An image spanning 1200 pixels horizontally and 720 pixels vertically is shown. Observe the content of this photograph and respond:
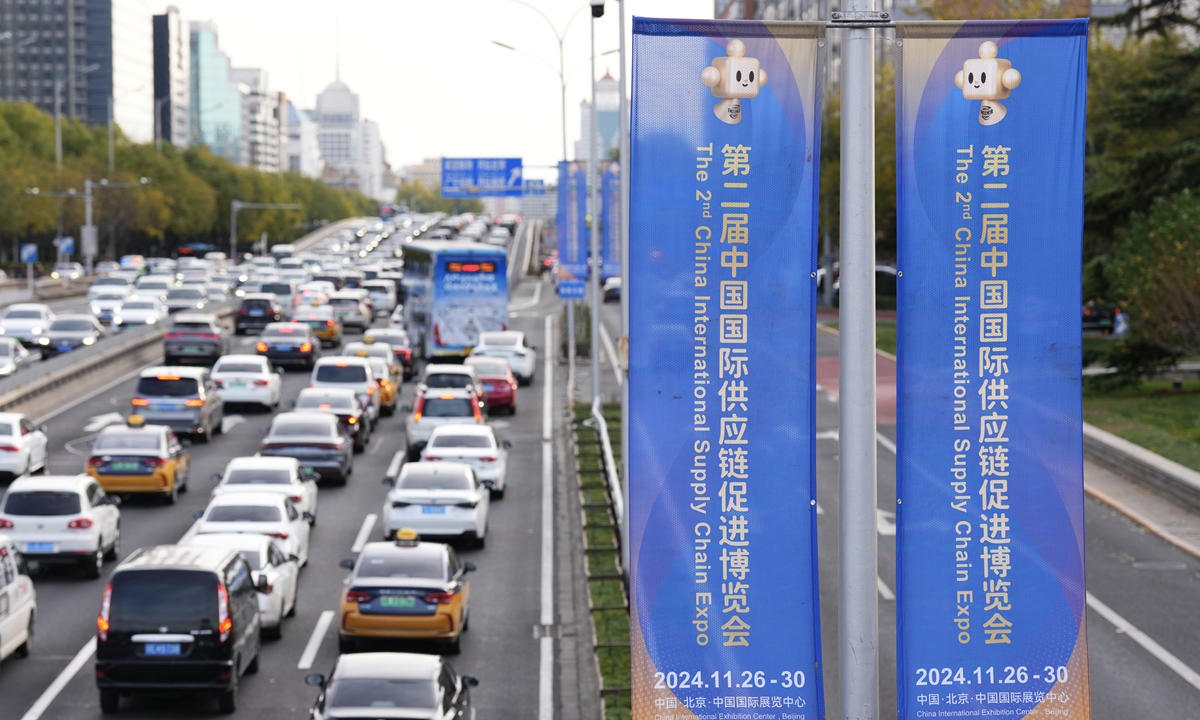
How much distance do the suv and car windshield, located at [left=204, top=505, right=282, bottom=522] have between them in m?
5.79

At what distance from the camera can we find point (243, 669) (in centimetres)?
1761

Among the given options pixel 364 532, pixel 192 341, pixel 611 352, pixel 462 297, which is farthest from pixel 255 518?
pixel 611 352

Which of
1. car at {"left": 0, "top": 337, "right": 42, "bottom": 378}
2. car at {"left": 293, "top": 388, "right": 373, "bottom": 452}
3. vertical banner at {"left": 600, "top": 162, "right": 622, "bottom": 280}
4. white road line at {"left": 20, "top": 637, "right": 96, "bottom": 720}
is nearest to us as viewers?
white road line at {"left": 20, "top": 637, "right": 96, "bottom": 720}

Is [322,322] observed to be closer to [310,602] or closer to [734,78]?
[310,602]

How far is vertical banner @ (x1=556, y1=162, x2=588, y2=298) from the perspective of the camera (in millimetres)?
43188

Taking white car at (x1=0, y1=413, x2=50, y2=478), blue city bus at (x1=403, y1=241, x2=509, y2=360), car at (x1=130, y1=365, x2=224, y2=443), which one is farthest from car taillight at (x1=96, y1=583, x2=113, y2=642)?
→ blue city bus at (x1=403, y1=241, x2=509, y2=360)

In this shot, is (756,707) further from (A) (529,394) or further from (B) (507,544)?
(A) (529,394)

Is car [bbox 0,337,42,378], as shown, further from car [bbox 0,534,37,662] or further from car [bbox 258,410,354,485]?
car [bbox 0,534,37,662]

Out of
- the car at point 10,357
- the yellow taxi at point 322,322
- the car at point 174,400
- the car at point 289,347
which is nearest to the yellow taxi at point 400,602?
the car at point 174,400

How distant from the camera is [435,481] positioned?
25.7 m

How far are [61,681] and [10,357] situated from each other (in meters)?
28.2

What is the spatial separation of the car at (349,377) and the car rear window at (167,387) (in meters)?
3.36

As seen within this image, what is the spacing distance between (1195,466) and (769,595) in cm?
2197

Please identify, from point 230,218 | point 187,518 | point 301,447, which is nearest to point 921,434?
point 187,518
